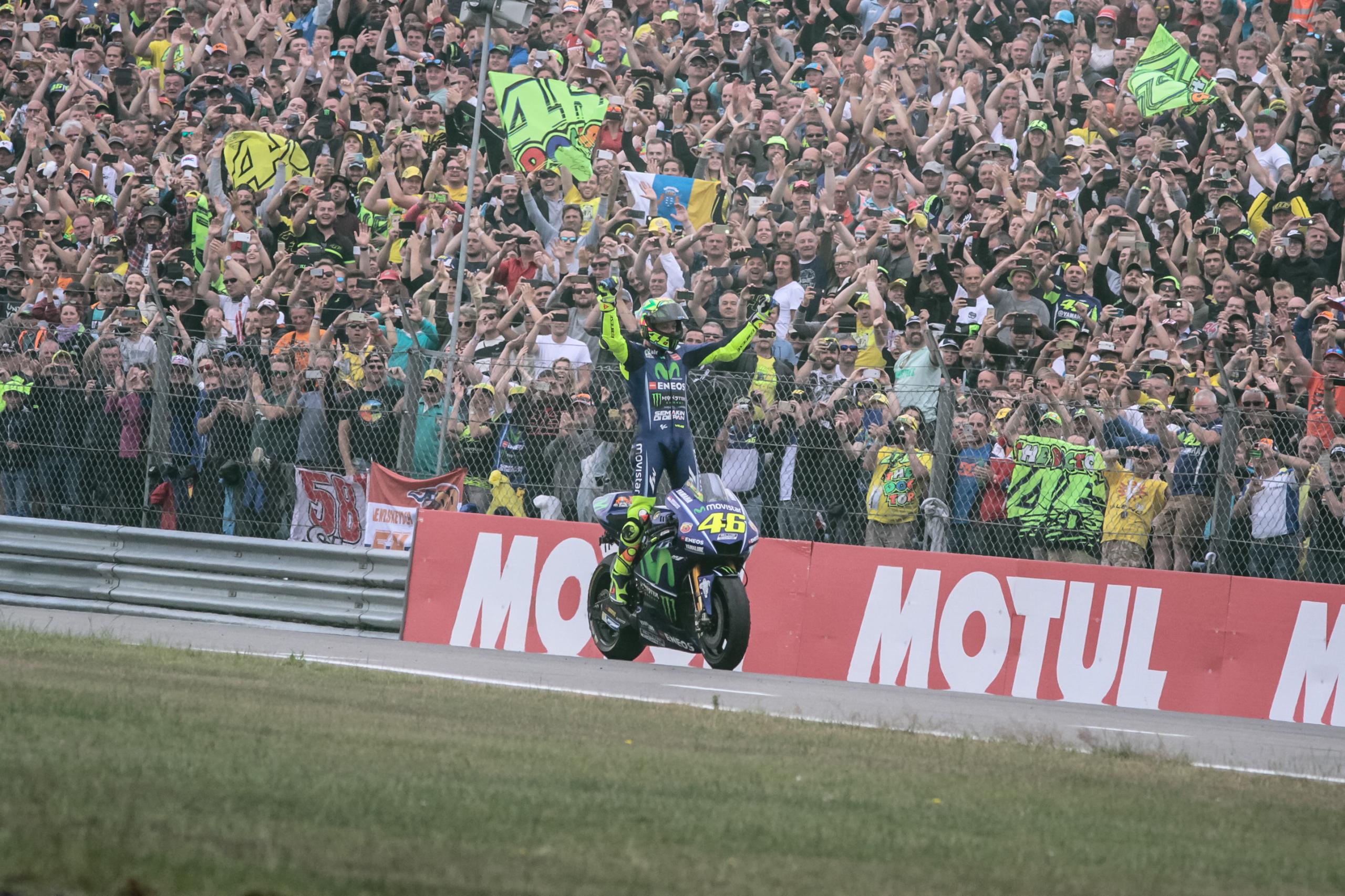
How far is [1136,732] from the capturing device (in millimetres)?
8898

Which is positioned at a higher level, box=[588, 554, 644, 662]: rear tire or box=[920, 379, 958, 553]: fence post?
box=[920, 379, 958, 553]: fence post

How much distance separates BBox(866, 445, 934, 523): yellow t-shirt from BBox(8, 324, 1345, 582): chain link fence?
1 cm

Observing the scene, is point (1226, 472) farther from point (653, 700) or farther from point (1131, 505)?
point (653, 700)

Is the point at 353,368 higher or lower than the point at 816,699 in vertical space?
higher

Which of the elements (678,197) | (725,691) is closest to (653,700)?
(725,691)

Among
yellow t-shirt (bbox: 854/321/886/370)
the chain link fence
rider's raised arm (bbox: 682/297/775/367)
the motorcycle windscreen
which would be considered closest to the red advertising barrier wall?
the chain link fence

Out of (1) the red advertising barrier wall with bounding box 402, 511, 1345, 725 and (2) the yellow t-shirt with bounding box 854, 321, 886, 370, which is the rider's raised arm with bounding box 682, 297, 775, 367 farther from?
(2) the yellow t-shirt with bounding box 854, 321, 886, 370

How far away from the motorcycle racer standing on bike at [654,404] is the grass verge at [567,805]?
133 inches

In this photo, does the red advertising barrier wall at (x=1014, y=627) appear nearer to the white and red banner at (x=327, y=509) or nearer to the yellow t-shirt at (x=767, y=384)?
the yellow t-shirt at (x=767, y=384)

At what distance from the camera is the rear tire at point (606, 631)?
38.3 ft

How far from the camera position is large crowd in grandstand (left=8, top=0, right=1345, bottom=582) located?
452 inches

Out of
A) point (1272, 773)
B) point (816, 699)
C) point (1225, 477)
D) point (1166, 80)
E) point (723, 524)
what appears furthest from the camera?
point (1166, 80)

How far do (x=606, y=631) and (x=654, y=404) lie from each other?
5.31ft

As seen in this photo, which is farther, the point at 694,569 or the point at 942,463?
the point at 942,463
